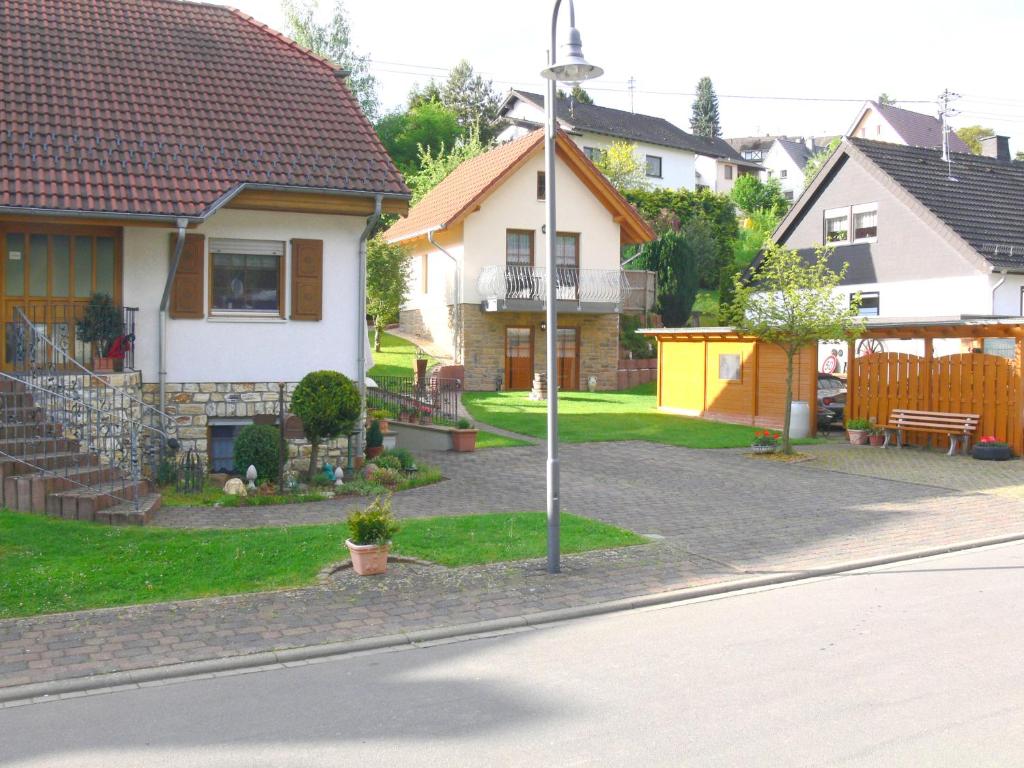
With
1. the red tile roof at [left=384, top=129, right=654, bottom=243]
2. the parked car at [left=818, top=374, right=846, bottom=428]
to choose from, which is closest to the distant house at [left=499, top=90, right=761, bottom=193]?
the red tile roof at [left=384, top=129, right=654, bottom=243]

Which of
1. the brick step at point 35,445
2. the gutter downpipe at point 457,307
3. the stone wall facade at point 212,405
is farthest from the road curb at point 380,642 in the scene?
the gutter downpipe at point 457,307

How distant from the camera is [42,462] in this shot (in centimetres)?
1217

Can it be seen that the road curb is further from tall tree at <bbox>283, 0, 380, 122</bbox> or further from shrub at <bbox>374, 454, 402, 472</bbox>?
tall tree at <bbox>283, 0, 380, 122</bbox>

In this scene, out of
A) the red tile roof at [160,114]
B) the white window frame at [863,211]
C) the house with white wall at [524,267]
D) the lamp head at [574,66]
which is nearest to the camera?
the lamp head at [574,66]

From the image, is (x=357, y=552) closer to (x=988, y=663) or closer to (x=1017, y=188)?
(x=988, y=663)

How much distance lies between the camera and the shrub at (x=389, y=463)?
1595cm

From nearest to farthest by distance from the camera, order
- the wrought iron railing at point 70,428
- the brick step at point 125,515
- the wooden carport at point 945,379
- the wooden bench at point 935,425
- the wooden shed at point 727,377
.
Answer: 1. the brick step at point 125,515
2. the wrought iron railing at point 70,428
3. the wooden carport at point 945,379
4. the wooden bench at point 935,425
5. the wooden shed at point 727,377

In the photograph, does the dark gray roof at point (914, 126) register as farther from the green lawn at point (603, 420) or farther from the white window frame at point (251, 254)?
the white window frame at point (251, 254)

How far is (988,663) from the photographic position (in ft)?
22.4

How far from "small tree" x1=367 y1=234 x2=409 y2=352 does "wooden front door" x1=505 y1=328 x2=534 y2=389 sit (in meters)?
3.96

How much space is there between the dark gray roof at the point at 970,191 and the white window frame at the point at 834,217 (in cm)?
223

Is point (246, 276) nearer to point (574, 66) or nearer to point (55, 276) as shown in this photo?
point (55, 276)

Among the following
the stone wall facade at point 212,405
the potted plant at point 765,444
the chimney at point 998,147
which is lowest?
the potted plant at point 765,444

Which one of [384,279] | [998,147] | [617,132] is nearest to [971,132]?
[617,132]
